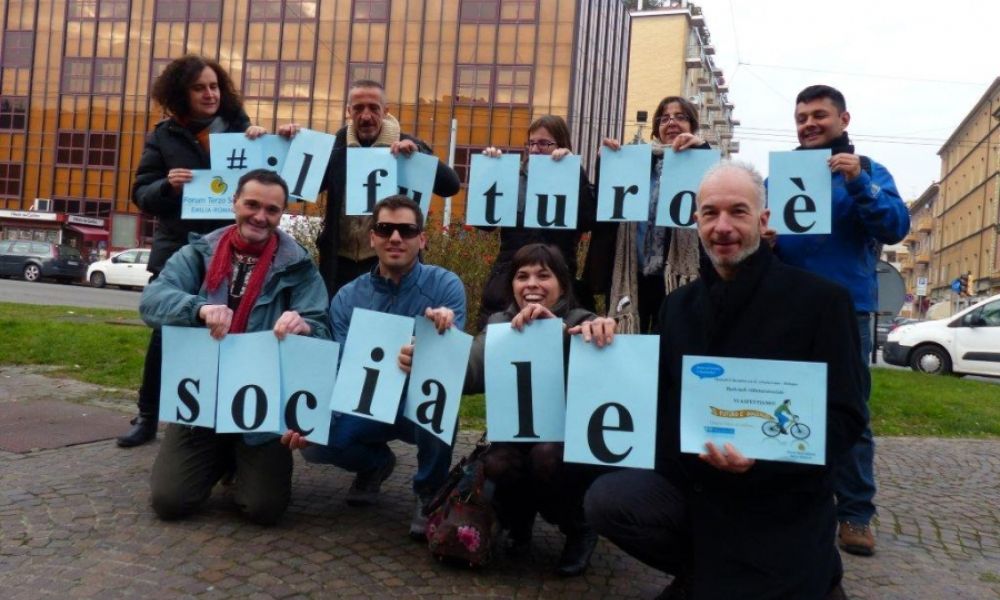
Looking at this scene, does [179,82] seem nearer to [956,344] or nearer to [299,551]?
[299,551]

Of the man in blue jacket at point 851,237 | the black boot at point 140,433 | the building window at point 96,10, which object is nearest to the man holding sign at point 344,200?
the black boot at point 140,433

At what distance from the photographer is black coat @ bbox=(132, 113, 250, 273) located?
4.92 m

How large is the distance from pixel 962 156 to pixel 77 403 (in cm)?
8466

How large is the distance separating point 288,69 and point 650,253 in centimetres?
4823

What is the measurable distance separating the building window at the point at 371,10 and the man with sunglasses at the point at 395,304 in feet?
154

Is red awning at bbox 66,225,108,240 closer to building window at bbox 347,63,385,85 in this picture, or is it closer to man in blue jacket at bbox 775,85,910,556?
building window at bbox 347,63,385,85

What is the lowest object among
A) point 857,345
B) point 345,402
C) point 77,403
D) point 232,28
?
point 77,403

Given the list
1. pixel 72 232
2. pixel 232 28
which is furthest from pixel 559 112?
pixel 72 232

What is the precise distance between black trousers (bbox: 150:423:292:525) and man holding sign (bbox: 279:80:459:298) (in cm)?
116

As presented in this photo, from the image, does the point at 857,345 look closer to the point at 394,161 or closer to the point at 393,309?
the point at 393,309

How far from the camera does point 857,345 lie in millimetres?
2793

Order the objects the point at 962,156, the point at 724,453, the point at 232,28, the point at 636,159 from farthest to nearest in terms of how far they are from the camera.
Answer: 1. the point at 962,156
2. the point at 232,28
3. the point at 636,159
4. the point at 724,453

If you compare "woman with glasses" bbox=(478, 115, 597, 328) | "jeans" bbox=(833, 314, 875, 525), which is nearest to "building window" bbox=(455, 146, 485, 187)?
"woman with glasses" bbox=(478, 115, 597, 328)

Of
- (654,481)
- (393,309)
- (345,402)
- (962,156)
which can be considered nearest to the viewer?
(654,481)
